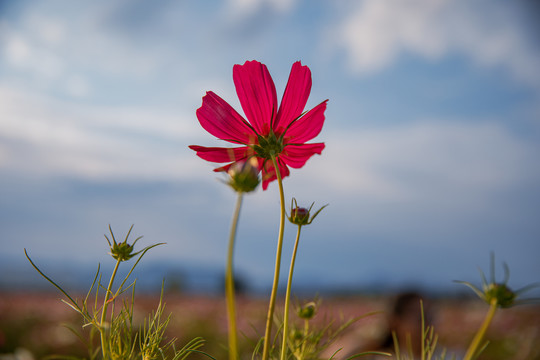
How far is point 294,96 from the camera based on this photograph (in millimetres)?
514

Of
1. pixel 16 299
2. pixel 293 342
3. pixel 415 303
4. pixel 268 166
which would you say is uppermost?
pixel 268 166

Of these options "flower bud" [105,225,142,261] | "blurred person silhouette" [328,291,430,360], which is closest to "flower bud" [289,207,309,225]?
"flower bud" [105,225,142,261]

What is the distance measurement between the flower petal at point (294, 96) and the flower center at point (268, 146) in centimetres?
2

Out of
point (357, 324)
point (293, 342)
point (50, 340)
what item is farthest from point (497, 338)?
point (293, 342)

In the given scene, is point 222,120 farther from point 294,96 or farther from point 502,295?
point 502,295

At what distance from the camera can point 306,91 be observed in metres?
0.51

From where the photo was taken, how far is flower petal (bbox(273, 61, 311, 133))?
1.65ft

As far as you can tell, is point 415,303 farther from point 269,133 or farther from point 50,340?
point 269,133

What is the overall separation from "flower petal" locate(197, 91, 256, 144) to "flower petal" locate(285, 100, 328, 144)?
49mm

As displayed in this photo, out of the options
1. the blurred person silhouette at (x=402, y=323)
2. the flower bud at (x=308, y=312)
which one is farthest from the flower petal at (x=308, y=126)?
the blurred person silhouette at (x=402, y=323)

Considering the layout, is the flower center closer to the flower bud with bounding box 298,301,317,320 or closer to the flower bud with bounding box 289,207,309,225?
the flower bud with bounding box 289,207,309,225

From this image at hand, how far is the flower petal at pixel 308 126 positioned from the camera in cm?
51

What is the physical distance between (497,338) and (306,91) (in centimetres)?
409

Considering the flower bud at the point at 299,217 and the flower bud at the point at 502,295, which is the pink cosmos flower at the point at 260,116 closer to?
the flower bud at the point at 299,217
